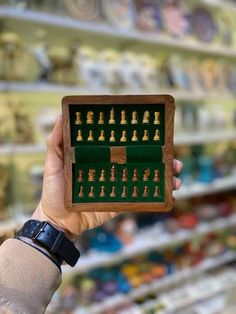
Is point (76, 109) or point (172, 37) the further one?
point (172, 37)

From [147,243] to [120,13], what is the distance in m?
1.10

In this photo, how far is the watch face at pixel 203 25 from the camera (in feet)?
7.38

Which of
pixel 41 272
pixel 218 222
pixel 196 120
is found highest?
pixel 41 272

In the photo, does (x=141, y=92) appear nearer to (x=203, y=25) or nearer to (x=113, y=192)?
(x=203, y=25)

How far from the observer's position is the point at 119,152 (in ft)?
1.81

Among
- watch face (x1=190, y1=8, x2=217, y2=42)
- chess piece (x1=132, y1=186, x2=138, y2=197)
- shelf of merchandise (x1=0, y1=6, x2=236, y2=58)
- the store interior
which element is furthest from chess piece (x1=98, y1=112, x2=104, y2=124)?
watch face (x1=190, y1=8, x2=217, y2=42)

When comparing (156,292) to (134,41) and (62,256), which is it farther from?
(62,256)

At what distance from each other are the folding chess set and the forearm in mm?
106

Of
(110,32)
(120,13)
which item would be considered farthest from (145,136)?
(120,13)

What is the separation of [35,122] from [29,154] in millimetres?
140

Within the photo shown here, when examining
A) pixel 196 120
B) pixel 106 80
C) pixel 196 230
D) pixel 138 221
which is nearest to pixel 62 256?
pixel 106 80

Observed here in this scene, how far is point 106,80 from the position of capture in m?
1.83

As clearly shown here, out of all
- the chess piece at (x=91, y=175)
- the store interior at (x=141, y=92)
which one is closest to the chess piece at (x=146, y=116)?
the chess piece at (x=91, y=175)

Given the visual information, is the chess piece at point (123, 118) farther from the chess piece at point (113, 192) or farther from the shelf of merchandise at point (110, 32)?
the shelf of merchandise at point (110, 32)
